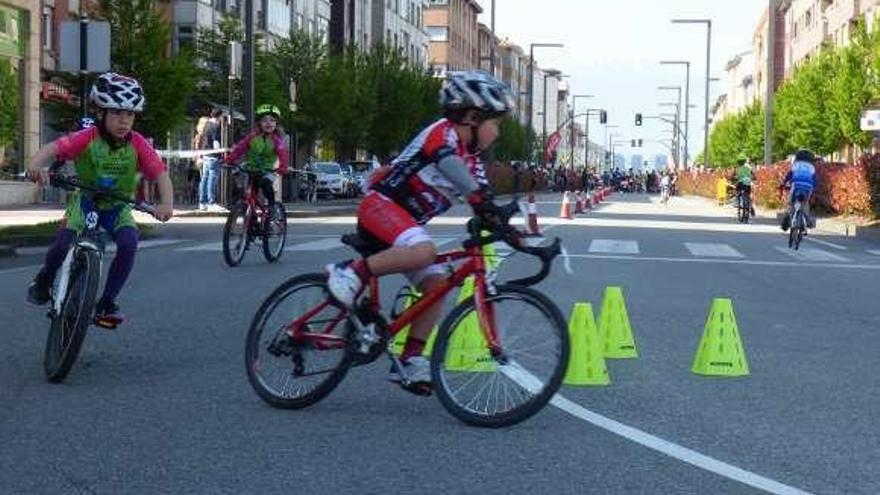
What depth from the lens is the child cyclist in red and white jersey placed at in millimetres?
6258

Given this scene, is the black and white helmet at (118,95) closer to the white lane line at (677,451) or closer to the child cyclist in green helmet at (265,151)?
the white lane line at (677,451)

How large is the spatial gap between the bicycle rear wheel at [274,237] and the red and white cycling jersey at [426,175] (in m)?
8.99

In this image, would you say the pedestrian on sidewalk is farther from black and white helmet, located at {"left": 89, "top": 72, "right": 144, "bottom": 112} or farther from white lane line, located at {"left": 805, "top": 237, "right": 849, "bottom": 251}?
black and white helmet, located at {"left": 89, "top": 72, "right": 144, "bottom": 112}

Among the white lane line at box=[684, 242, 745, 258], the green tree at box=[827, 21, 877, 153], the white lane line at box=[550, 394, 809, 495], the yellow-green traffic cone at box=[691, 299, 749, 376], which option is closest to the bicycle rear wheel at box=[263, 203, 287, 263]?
the white lane line at box=[684, 242, 745, 258]

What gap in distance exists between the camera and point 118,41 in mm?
36812

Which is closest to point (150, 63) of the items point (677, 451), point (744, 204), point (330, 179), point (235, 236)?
point (330, 179)

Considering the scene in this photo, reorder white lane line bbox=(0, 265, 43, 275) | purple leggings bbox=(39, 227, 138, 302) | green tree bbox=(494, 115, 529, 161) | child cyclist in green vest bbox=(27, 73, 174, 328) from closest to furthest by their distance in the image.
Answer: child cyclist in green vest bbox=(27, 73, 174, 328) → purple leggings bbox=(39, 227, 138, 302) → white lane line bbox=(0, 265, 43, 275) → green tree bbox=(494, 115, 529, 161)

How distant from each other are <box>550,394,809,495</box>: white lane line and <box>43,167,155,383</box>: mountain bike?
2521 millimetres

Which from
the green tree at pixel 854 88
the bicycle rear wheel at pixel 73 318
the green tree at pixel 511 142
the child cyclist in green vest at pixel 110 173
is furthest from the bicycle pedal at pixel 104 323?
the green tree at pixel 511 142

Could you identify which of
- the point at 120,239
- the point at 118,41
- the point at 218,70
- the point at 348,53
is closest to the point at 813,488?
the point at 120,239

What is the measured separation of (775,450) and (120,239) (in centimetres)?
406

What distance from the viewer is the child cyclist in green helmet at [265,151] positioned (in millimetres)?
15281

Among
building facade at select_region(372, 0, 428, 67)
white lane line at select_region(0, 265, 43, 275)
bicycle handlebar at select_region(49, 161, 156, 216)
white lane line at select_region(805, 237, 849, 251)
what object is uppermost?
building facade at select_region(372, 0, 428, 67)

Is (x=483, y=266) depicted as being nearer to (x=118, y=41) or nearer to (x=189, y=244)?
(x=189, y=244)
